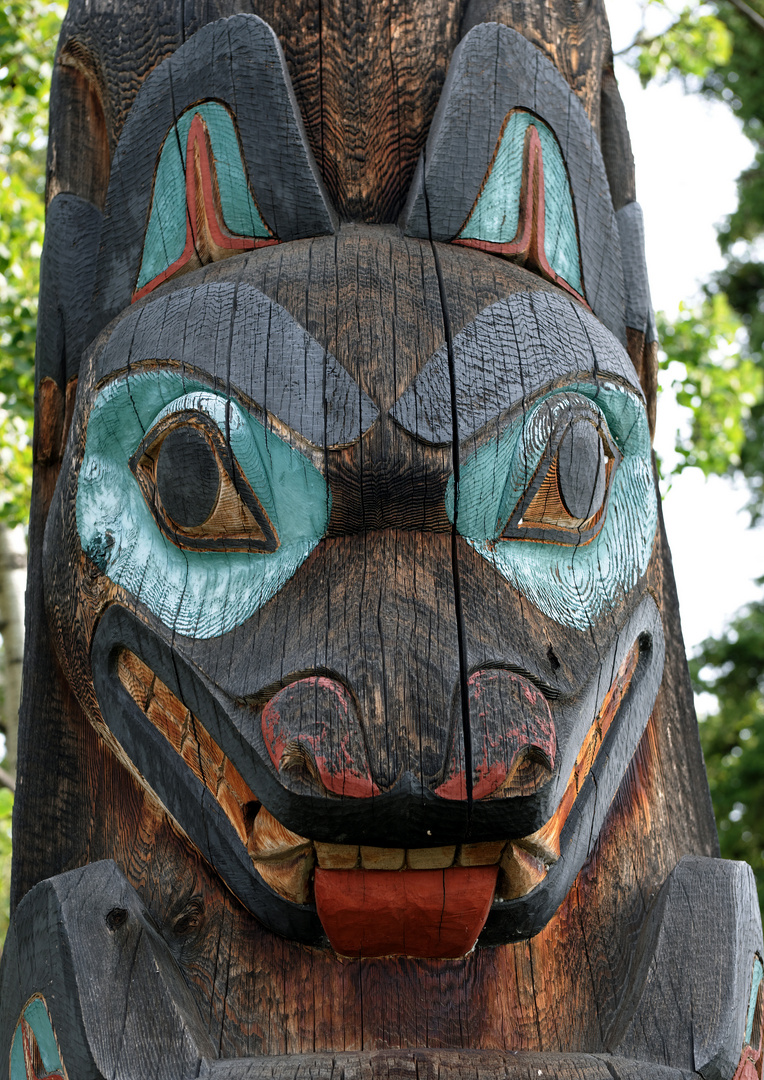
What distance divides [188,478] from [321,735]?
55 cm

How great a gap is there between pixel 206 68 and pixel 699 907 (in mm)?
1922

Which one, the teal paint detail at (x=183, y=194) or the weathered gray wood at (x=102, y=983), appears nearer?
the weathered gray wood at (x=102, y=983)

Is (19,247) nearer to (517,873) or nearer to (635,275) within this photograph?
(635,275)

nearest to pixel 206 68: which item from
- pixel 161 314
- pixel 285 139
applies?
pixel 285 139

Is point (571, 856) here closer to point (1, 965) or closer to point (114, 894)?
point (114, 894)

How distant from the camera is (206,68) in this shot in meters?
2.39

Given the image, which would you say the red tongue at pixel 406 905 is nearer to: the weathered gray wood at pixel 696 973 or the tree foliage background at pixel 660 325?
the weathered gray wood at pixel 696 973

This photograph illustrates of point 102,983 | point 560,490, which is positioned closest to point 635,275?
point 560,490

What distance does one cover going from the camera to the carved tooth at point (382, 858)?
161cm

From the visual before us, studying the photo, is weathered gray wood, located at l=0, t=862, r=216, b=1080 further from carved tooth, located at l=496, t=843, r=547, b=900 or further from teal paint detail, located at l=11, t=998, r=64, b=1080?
carved tooth, located at l=496, t=843, r=547, b=900

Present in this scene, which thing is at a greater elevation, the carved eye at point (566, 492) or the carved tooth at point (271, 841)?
the carved eye at point (566, 492)

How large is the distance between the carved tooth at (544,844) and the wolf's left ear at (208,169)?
1254 mm

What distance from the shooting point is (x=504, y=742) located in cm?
157

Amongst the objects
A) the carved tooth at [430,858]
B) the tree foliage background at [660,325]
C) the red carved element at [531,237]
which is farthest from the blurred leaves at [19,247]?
the carved tooth at [430,858]
